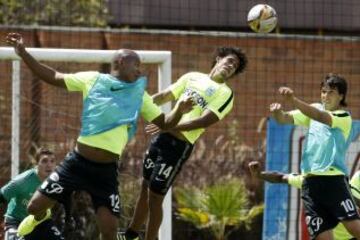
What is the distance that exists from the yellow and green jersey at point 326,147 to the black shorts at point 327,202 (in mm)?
85

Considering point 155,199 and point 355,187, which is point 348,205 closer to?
point 355,187

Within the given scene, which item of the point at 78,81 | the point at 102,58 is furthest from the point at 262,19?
the point at 78,81

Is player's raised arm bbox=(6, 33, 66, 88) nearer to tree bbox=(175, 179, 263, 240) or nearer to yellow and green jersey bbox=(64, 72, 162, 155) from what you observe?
yellow and green jersey bbox=(64, 72, 162, 155)

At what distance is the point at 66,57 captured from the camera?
1298 centimetres

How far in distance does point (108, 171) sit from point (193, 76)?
69.3 inches

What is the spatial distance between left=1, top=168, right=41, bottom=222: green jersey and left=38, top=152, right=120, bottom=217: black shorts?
187cm

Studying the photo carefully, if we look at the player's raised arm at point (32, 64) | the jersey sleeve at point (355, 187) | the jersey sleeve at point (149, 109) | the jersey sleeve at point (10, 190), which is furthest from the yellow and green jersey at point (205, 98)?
the jersey sleeve at point (10, 190)

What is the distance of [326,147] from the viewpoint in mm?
11805

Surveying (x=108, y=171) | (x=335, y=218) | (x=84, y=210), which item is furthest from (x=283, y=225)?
(x=108, y=171)

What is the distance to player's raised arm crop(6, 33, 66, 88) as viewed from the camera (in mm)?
10531

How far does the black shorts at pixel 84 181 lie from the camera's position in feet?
35.6

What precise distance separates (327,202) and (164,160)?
1.57m

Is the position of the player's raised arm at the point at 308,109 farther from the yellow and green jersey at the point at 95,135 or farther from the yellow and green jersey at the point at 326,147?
the yellow and green jersey at the point at 95,135

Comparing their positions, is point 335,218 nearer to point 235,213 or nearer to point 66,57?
point 66,57
